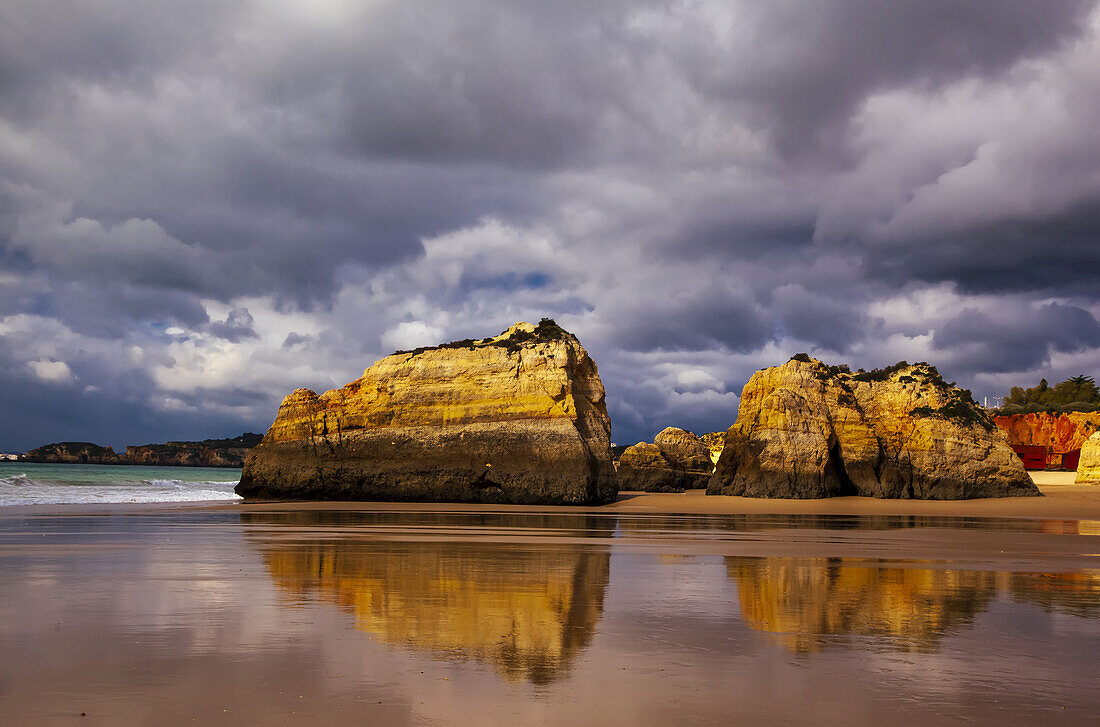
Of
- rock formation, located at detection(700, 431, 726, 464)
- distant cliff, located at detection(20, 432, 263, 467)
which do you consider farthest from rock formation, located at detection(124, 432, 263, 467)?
rock formation, located at detection(700, 431, 726, 464)

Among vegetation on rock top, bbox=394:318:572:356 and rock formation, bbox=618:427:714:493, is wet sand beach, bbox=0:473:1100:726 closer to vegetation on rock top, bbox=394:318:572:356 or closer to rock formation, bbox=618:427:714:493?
vegetation on rock top, bbox=394:318:572:356

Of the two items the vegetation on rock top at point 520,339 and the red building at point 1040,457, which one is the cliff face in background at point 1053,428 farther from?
→ the vegetation on rock top at point 520,339

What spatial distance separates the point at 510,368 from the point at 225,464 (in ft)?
500

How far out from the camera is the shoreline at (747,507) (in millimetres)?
31156

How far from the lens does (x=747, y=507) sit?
36.0 m

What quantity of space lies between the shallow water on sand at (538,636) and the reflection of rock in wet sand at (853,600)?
0.19 ft

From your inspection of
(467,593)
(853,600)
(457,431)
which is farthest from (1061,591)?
(457,431)

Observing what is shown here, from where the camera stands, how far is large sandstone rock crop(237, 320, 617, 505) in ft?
117

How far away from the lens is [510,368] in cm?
3800

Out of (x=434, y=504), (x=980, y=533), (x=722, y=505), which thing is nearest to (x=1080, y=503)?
(x=722, y=505)

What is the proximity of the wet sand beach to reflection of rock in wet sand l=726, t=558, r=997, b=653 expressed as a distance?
0.06 metres

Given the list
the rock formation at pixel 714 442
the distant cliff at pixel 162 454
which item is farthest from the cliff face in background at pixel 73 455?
the rock formation at pixel 714 442

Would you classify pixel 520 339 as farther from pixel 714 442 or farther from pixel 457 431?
pixel 714 442

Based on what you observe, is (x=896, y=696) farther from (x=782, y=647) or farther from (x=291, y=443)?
(x=291, y=443)
